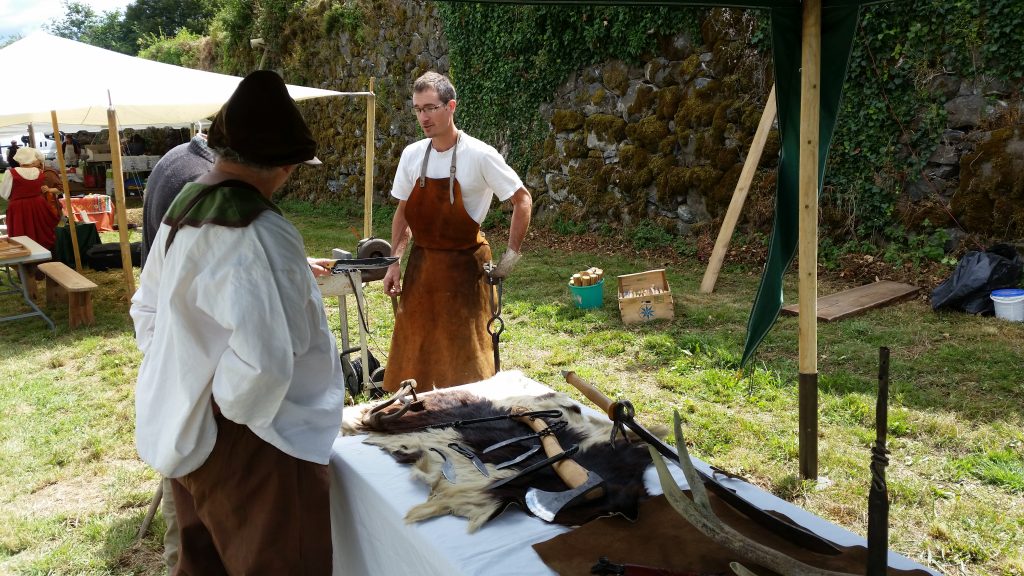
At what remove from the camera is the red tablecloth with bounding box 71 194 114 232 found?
503 inches

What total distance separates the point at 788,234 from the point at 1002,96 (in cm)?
449

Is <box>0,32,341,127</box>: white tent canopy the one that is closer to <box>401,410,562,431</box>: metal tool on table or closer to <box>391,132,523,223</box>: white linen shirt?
<box>391,132,523,223</box>: white linen shirt

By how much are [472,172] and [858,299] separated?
3.96 m

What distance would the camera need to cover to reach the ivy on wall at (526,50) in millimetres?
8539

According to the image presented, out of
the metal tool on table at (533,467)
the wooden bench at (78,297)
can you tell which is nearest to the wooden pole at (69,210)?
the wooden bench at (78,297)

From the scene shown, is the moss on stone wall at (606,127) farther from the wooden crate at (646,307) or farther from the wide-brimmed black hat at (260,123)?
the wide-brimmed black hat at (260,123)

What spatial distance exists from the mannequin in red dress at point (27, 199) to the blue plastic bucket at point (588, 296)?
7.55m

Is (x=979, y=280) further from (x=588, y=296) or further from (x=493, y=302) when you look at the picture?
(x=493, y=302)

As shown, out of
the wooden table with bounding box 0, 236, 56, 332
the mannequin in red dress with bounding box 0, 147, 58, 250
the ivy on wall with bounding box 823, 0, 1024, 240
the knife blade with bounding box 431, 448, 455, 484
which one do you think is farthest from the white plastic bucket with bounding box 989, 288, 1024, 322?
the mannequin in red dress with bounding box 0, 147, 58, 250

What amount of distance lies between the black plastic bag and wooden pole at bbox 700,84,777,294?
5.63ft

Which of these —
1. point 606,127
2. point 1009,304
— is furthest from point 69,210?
point 1009,304

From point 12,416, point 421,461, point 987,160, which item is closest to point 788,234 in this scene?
point 421,461

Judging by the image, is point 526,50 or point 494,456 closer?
point 494,456

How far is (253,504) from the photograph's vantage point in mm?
1832
